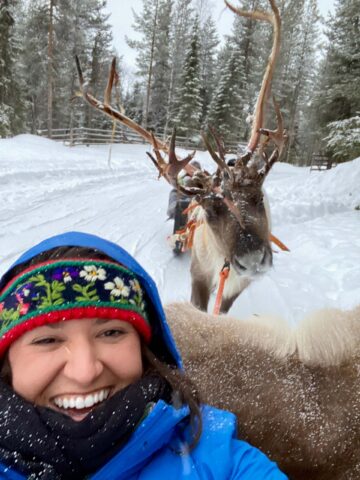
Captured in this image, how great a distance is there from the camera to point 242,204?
3834 millimetres

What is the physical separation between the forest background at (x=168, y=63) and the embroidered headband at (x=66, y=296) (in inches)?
894

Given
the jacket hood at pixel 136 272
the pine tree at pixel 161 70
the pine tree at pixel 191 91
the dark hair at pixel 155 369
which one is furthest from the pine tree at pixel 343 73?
the dark hair at pixel 155 369

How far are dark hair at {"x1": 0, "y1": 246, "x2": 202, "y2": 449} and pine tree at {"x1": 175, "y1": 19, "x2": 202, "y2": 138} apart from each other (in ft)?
106

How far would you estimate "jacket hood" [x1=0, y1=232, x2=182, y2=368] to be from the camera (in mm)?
1411

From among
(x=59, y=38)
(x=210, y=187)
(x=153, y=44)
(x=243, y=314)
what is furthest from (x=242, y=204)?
(x=153, y=44)

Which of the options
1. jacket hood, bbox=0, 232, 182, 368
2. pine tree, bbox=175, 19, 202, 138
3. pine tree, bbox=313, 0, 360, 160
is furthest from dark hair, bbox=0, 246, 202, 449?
pine tree, bbox=175, 19, 202, 138

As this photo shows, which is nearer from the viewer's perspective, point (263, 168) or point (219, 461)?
point (219, 461)

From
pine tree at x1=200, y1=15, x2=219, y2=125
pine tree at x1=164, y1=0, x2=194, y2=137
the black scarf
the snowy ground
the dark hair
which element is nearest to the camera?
the black scarf

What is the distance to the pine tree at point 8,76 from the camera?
21.4 m

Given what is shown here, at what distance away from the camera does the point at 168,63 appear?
35812 mm

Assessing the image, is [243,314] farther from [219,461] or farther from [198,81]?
[198,81]

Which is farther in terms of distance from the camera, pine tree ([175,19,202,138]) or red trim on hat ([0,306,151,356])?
pine tree ([175,19,202,138])

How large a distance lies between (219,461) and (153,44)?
35733 millimetres

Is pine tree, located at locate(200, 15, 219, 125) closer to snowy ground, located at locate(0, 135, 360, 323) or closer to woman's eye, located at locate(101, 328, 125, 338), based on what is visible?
snowy ground, located at locate(0, 135, 360, 323)
